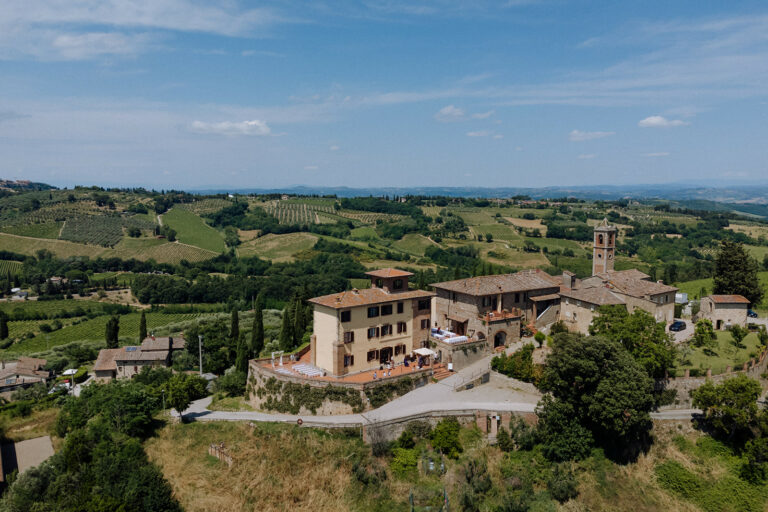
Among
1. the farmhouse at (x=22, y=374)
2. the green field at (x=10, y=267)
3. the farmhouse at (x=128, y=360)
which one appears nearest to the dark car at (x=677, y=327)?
the farmhouse at (x=128, y=360)

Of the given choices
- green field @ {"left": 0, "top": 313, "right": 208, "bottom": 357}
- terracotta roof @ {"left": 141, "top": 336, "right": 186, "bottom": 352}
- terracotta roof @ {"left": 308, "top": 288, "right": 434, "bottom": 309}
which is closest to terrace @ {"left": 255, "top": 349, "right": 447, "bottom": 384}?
terracotta roof @ {"left": 308, "top": 288, "right": 434, "bottom": 309}

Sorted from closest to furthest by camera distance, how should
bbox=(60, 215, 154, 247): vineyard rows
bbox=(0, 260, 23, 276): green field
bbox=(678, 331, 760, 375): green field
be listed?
bbox=(678, 331, 760, 375): green field
bbox=(0, 260, 23, 276): green field
bbox=(60, 215, 154, 247): vineyard rows

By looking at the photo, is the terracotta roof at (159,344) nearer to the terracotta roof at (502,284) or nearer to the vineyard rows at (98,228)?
the terracotta roof at (502,284)

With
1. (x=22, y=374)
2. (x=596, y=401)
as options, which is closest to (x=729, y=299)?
(x=596, y=401)

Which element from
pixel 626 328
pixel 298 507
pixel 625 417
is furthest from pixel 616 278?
pixel 298 507

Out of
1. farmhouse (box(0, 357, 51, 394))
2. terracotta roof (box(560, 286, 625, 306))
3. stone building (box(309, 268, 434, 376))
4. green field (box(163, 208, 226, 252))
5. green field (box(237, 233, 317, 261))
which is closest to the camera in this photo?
stone building (box(309, 268, 434, 376))

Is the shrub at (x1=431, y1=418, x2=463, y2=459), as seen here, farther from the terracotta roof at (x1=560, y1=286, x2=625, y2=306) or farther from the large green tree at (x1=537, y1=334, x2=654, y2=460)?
the terracotta roof at (x1=560, y1=286, x2=625, y2=306)
